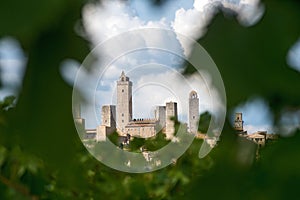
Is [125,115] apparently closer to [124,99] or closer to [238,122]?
[124,99]

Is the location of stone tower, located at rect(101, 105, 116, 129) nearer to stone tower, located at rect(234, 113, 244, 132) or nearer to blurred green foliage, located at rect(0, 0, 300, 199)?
blurred green foliage, located at rect(0, 0, 300, 199)

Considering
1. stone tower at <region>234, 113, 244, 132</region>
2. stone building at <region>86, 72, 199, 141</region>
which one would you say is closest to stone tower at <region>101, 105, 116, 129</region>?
stone building at <region>86, 72, 199, 141</region>

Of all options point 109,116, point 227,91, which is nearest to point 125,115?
point 109,116

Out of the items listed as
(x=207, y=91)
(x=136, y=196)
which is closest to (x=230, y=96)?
(x=207, y=91)

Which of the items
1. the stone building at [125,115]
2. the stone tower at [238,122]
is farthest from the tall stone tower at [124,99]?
the stone tower at [238,122]

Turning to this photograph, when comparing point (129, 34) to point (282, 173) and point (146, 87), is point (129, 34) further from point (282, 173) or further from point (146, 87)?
point (282, 173)

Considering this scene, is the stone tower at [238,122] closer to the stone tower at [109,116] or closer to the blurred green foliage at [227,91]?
the blurred green foliage at [227,91]
